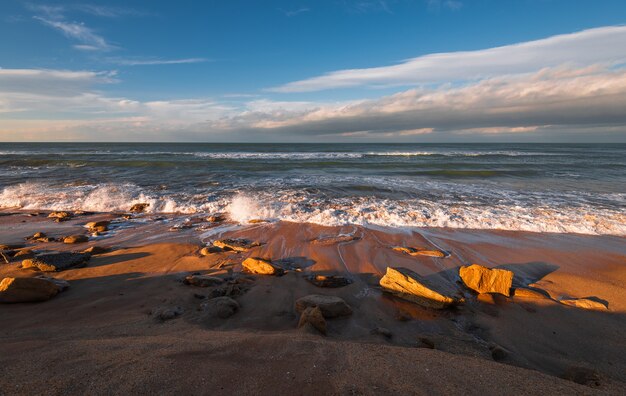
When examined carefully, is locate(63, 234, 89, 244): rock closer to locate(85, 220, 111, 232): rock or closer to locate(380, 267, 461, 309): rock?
locate(85, 220, 111, 232): rock

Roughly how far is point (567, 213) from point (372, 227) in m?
7.14

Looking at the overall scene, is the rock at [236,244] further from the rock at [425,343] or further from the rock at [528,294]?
the rock at [528,294]

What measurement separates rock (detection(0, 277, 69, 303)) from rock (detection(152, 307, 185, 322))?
1.89 meters

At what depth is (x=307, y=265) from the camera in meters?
5.97

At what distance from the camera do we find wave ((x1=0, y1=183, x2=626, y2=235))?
8875 mm

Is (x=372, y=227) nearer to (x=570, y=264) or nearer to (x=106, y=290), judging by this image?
(x=570, y=264)

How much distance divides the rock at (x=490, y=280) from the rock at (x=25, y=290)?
6.92m

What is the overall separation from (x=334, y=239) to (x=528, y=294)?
411 cm

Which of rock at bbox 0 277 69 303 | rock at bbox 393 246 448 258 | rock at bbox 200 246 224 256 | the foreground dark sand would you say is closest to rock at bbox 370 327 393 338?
the foreground dark sand

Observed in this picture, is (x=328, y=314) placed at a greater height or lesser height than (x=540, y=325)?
greater

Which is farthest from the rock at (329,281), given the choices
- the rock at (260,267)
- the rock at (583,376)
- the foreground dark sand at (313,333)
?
the rock at (583,376)

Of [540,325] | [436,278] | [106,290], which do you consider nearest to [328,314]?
[436,278]

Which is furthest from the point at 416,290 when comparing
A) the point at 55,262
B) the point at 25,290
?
the point at 55,262

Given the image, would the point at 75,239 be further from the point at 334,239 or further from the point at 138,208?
the point at 334,239
